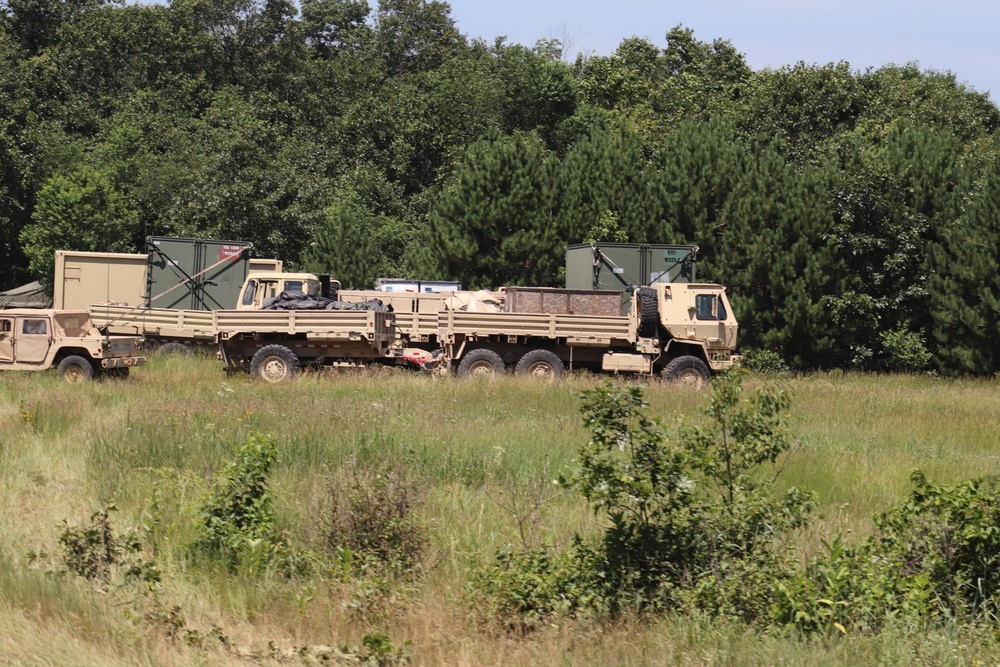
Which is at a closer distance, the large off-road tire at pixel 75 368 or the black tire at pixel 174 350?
the large off-road tire at pixel 75 368

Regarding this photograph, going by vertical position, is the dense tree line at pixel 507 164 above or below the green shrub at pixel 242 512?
above

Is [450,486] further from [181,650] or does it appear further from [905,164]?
[905,164]

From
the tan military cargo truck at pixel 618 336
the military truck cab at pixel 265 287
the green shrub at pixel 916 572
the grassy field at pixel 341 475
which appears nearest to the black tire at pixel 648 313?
the tan military cargo truck at pixel 618 336

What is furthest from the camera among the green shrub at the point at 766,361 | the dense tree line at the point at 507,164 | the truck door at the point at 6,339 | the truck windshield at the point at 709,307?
the dense tree line at the point at 507,164

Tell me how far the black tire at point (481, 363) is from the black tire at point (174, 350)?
23.6 feet

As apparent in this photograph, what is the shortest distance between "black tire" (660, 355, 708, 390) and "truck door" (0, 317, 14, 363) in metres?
12.4

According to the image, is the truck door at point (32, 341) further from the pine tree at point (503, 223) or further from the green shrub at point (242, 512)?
the pine tree at point (503, 223)

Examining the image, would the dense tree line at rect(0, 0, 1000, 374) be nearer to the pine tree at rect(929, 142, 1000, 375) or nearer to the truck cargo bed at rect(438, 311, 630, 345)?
the pine tree at rect(929, 142, 1000, 375)

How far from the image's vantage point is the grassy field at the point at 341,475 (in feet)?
21.6

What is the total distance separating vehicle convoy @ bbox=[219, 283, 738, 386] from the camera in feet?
70.6

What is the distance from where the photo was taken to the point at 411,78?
57312 millimetres

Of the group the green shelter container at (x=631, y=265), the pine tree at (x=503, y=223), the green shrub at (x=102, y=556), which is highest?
the pine tree at (x=503, y=223)

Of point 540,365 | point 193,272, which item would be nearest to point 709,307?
point 540,365

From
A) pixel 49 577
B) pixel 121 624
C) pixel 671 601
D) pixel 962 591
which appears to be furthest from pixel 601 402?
pixel 49 577
